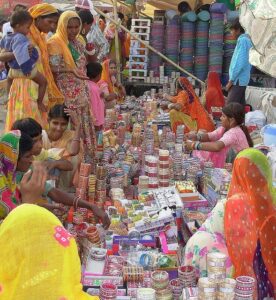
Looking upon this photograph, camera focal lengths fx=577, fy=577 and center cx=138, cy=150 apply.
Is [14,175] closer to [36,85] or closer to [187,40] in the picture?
[36,85]

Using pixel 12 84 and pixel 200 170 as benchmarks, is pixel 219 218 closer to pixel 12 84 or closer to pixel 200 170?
pixel 200 170

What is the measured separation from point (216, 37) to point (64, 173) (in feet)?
22.2

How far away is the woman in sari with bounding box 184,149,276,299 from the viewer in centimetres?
242

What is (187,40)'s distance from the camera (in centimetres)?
1017

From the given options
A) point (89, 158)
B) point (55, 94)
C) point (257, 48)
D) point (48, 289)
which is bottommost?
point (89, 158)

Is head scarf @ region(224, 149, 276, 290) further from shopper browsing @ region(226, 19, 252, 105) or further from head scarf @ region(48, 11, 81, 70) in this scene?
shopper browsing @ region(226, 19, 252, 105)

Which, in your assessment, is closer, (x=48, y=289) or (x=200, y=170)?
(x=48, y=289)

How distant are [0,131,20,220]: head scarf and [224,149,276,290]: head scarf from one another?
3.42ft

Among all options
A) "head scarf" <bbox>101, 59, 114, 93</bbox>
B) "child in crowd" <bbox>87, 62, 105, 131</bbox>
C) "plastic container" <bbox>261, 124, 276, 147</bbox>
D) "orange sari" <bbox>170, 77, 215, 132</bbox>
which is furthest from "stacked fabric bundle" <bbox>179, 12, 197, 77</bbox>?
"plastic container" <bbox>261, 124, 276, 147</bbox>

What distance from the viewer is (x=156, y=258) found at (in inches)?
112

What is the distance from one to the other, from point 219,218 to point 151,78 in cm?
780

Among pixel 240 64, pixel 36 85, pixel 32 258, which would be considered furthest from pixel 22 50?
pixel 240 64

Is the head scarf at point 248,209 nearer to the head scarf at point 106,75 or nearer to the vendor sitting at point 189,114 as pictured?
the vendor sitting at point 189,114

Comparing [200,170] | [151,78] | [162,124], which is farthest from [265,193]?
[151,78]
